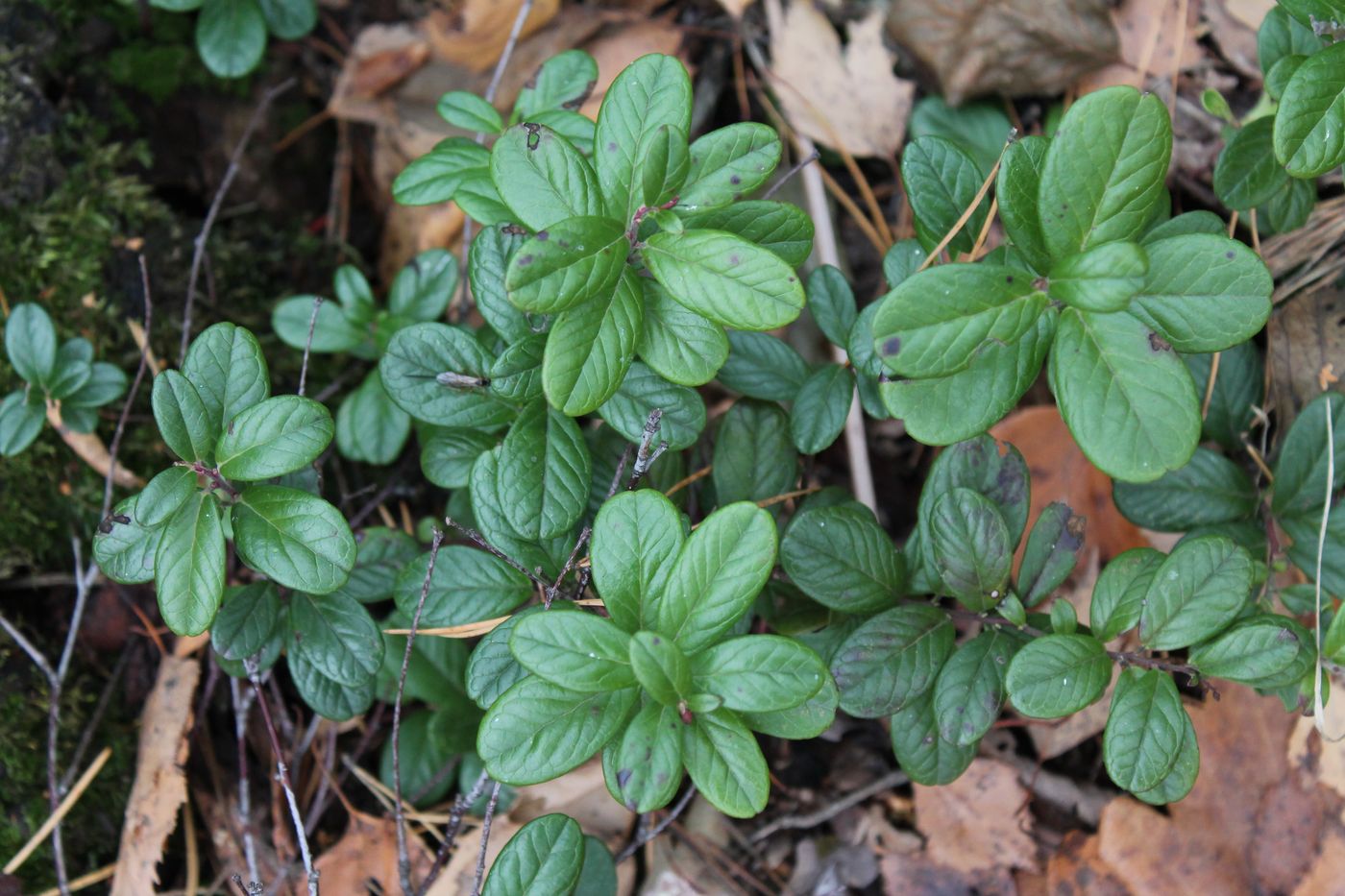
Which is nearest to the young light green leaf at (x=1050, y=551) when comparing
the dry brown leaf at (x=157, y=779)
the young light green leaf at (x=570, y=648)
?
the young light green leaf at (x=570, y=648)

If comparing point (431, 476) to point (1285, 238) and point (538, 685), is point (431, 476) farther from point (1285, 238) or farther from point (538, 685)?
point (1285, 238)

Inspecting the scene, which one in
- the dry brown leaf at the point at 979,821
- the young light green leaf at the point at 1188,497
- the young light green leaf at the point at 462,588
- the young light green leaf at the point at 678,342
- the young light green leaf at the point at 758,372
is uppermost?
the young light green leaf at the point at 678,342

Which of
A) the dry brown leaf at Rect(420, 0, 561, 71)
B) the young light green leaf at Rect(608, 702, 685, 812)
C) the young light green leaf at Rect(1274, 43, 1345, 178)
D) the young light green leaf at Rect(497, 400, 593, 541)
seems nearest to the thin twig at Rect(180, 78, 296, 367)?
the dry brown leaf at Rect(420, 0, 561, 71)

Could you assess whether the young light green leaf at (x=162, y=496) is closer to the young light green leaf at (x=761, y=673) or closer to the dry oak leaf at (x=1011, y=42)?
the young light green leaf at (x=761, y=673)

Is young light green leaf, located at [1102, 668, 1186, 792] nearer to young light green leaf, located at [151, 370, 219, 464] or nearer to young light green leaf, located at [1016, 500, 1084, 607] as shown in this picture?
young light green leaf, located at [1016, 500, 1084, 607]

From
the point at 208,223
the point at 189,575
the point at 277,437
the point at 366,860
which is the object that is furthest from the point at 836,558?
the point at 208,223
